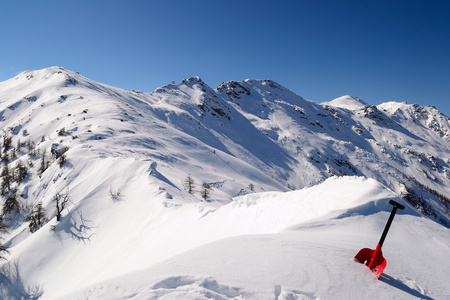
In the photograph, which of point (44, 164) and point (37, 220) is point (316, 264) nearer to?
point (37, 220)

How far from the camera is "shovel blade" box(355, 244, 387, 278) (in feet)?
13.0

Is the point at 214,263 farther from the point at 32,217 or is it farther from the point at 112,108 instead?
the point at 112,108

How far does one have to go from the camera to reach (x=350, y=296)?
351 cm

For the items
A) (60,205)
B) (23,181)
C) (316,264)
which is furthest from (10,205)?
(316,264)

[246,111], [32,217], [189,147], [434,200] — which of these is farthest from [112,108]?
[434,200]

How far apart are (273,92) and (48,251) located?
184507mm

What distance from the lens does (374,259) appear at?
159 inches

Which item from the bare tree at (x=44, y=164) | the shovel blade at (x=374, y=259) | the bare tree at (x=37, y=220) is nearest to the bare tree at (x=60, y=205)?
the bare tree at (x=37, y=220)

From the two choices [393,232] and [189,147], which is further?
[189,147]

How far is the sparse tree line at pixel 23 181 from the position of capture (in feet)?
71.3

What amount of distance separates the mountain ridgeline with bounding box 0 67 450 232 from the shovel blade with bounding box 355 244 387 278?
1326 cm

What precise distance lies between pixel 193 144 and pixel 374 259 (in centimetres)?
5012

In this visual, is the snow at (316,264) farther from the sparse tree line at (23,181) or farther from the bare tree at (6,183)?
the bare tree at (6,183)

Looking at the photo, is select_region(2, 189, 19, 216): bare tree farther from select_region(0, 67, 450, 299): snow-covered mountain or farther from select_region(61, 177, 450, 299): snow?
select_region(61, 177, 450, 299): snow
